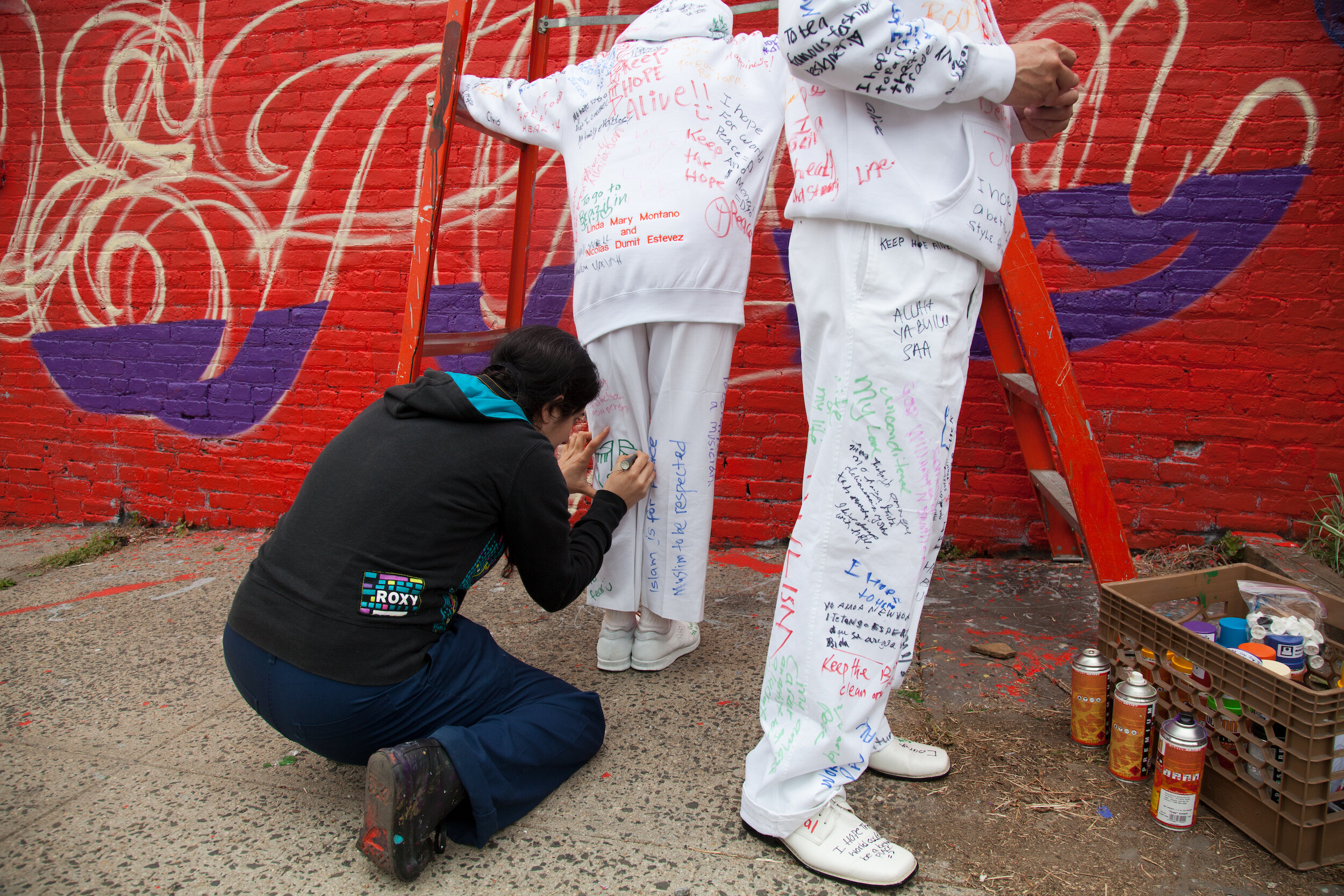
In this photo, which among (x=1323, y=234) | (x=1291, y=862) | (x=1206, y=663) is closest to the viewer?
(x=1291, y=862)

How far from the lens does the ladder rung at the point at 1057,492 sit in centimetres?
225

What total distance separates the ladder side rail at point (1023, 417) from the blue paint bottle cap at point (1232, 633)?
27.6 inches

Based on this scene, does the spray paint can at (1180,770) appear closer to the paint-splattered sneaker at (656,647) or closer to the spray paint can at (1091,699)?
the spray paint can at (1091,699)

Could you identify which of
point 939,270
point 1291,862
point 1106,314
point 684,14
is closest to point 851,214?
point 939,270

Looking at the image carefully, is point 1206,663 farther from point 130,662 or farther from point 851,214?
point 130,662

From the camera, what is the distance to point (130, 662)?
8.39 ft

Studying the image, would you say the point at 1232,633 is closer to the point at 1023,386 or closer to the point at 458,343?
the point at 1023,386

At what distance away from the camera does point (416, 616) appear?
164cm

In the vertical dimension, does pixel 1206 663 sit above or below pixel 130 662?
above

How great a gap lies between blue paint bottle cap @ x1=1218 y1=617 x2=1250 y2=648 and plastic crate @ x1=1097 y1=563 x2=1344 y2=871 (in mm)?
121

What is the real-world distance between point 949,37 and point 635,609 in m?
1.57

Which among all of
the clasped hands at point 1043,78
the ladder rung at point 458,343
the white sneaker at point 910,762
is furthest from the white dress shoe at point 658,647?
the clasped hands at point 1043,78

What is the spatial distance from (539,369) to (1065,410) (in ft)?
4.46

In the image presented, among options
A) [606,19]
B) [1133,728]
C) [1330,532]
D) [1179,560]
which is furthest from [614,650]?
[1330,532]
